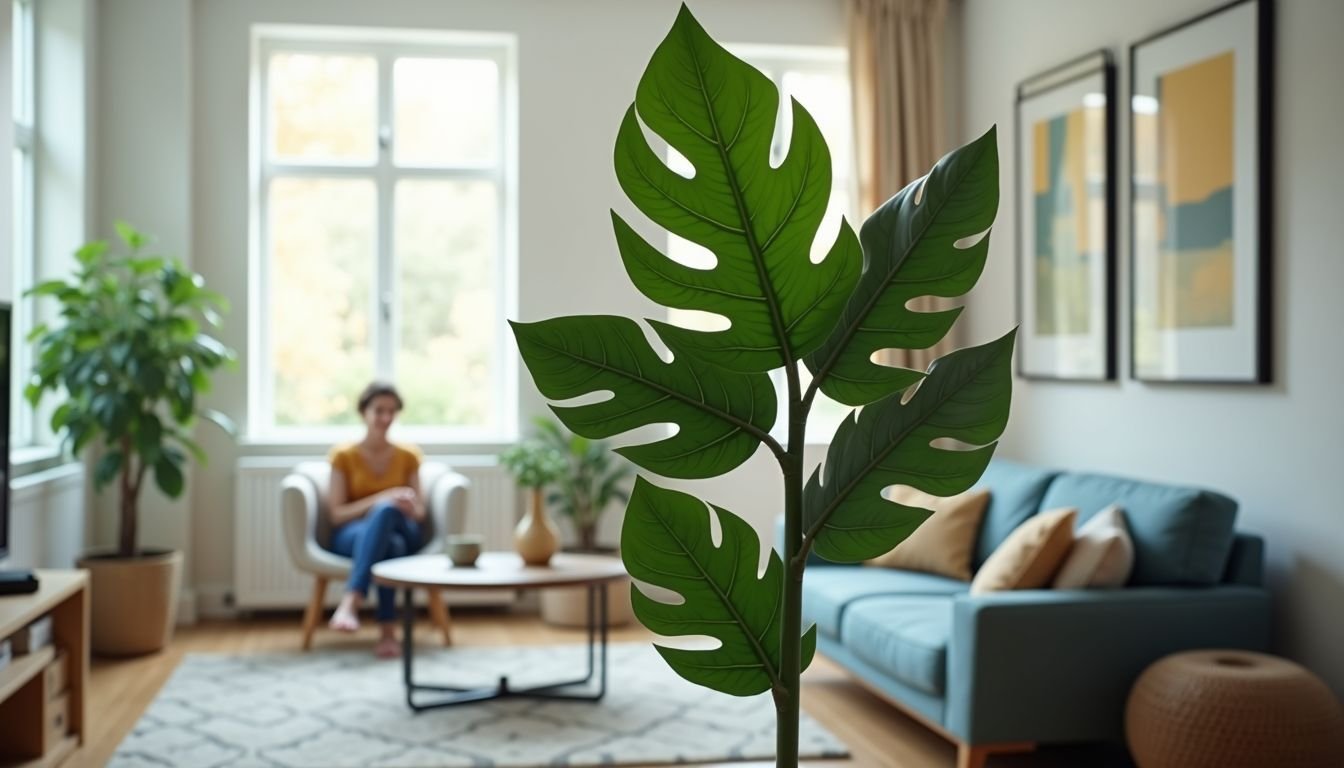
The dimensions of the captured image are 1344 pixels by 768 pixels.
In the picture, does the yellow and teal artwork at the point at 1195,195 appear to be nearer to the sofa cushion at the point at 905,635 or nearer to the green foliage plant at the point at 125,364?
the sofa cushion at the point at 905,635

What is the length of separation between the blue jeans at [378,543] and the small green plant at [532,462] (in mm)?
493

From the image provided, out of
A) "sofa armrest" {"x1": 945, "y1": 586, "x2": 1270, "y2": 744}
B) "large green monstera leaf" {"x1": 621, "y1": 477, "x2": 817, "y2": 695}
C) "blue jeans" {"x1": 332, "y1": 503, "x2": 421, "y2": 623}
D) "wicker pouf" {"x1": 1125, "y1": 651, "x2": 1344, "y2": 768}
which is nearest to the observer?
"large green monstera leaf" {"x1": 621, "y1": 477, "x2": 817, "y2": 695}

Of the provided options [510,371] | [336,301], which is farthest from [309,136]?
[510,371]

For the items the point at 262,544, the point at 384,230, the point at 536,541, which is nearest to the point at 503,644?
the point at 536,541

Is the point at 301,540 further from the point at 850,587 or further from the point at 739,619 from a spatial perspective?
the point at 739,619

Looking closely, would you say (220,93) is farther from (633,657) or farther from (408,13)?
(633,657)

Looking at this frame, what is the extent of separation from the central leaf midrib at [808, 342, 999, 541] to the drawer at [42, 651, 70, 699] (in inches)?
131

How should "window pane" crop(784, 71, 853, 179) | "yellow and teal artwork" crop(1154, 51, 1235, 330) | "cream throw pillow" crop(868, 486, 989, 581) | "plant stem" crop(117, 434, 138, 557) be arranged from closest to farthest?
"yellow and teal artwork" crop(1154, 51, 1235, 330)
"cream throw pillow" crop(868, 486, 989, 581)
"plant stem" crop(117, 434, 138, 557)
"window pane" crop(784, 71, 853, 179)

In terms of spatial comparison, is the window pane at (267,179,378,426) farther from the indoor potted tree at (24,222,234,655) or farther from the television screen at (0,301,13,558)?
the television screen at (0,301,13,558)

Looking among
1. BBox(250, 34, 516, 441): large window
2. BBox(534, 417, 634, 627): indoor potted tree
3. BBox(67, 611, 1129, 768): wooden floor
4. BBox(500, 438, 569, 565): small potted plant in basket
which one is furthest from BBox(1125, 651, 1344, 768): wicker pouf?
BBox(250, 34, 516, 441): large window

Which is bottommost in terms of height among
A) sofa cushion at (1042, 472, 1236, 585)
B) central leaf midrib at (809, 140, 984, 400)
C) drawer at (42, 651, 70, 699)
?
drawer at (42, 651, 70, 699)

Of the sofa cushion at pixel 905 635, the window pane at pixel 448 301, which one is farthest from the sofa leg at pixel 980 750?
the window pane at pixel 448 301

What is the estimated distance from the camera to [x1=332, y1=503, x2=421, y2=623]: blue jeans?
508 centimetres

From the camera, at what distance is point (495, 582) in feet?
13.9
